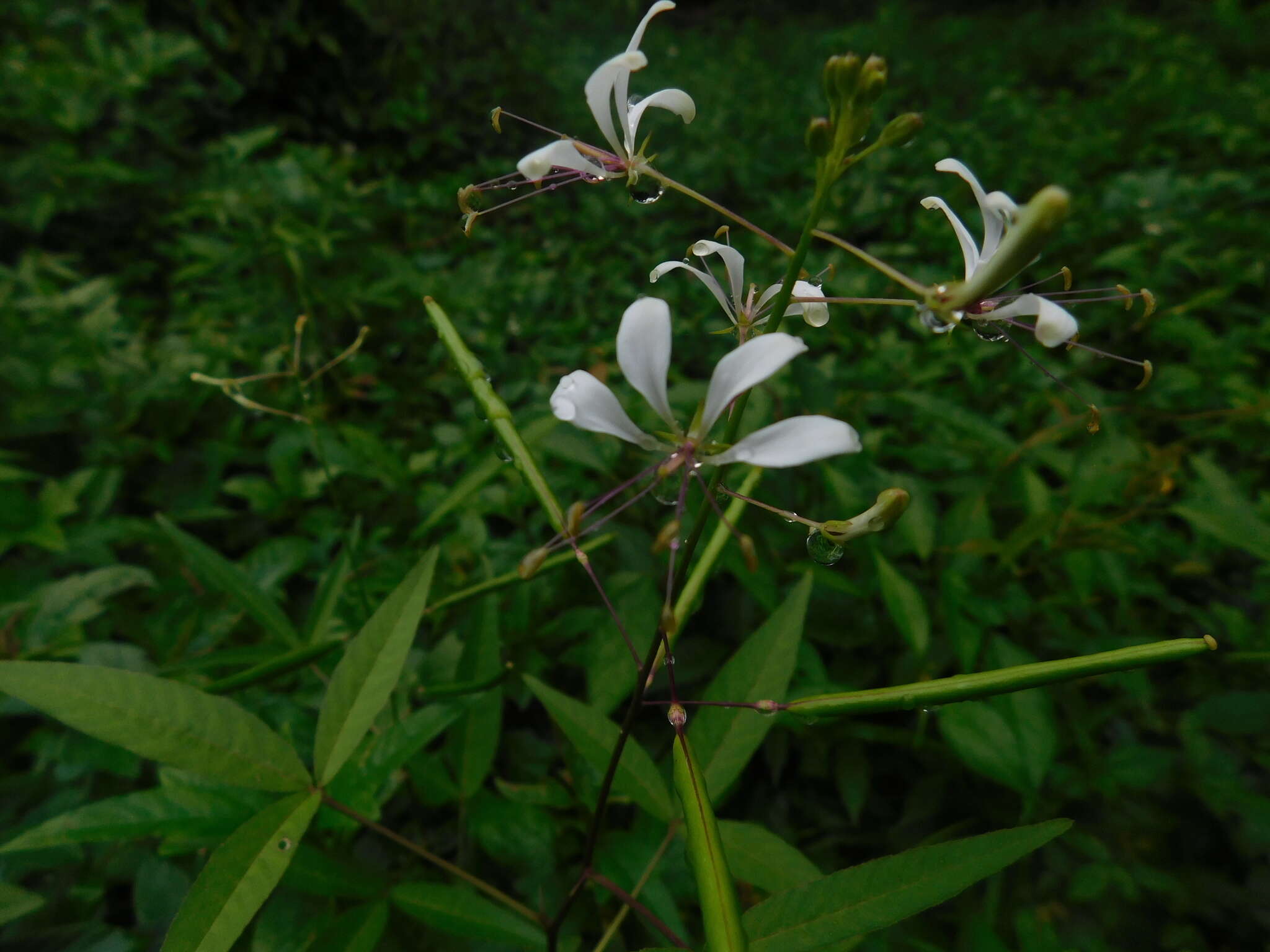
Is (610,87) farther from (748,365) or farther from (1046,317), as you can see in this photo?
(1046,317)

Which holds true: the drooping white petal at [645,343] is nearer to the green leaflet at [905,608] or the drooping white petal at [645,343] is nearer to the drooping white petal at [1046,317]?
the drooping white petal at [1046,317]

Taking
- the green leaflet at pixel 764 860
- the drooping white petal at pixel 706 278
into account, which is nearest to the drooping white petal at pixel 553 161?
→ the drooping white petal at pixel 706 278

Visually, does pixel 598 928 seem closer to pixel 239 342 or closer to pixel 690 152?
pixel 239 342

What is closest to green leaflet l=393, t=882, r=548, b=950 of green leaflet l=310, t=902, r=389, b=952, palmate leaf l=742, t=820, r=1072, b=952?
green leaflet l=310, t=902, r=389, b=952

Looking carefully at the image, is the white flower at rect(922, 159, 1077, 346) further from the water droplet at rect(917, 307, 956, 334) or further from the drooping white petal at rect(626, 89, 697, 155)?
the drooping white petal at rect(626, 89, 697, 155)

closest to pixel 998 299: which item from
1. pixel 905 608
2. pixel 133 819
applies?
pixel 905 608

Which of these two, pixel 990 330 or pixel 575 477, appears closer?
pixel 990 330
